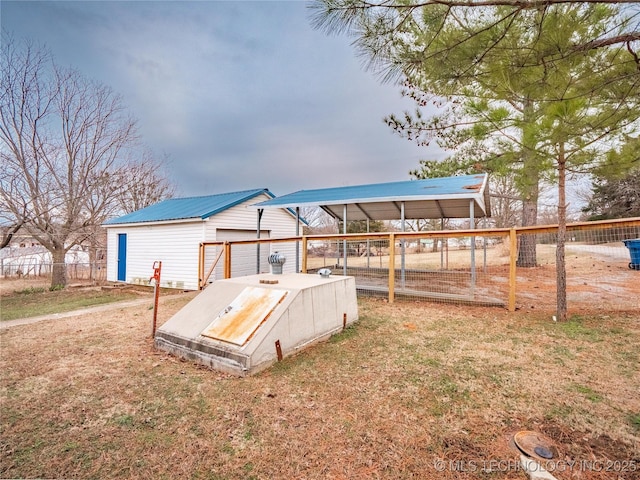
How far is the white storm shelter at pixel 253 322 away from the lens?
3123mm

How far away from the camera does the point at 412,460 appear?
181cm

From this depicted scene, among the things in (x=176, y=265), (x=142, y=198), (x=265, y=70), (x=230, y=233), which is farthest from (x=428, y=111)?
(x=142, y=198)

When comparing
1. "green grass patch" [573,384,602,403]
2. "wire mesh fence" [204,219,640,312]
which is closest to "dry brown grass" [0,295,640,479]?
"green grass patch" [573,384,602,403]

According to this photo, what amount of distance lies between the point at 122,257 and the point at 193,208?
12.2 ft

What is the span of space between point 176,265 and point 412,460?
985cm

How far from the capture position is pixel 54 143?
412 inches

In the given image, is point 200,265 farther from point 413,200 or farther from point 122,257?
point 413,200

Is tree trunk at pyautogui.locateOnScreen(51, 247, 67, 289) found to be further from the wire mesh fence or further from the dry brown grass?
the dry brown grass

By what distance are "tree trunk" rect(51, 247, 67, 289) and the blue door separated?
5.44ft

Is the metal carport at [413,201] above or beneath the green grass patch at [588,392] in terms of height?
above

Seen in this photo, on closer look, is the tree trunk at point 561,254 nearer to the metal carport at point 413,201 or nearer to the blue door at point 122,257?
the metal carport at point 413,201

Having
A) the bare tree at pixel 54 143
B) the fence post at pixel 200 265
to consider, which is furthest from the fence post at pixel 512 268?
the bare tree at pixel 54 143

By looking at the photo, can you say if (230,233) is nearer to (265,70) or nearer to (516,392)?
(265,70)

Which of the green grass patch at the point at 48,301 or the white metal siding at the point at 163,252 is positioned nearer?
the green grass patch at the point at 48,301
